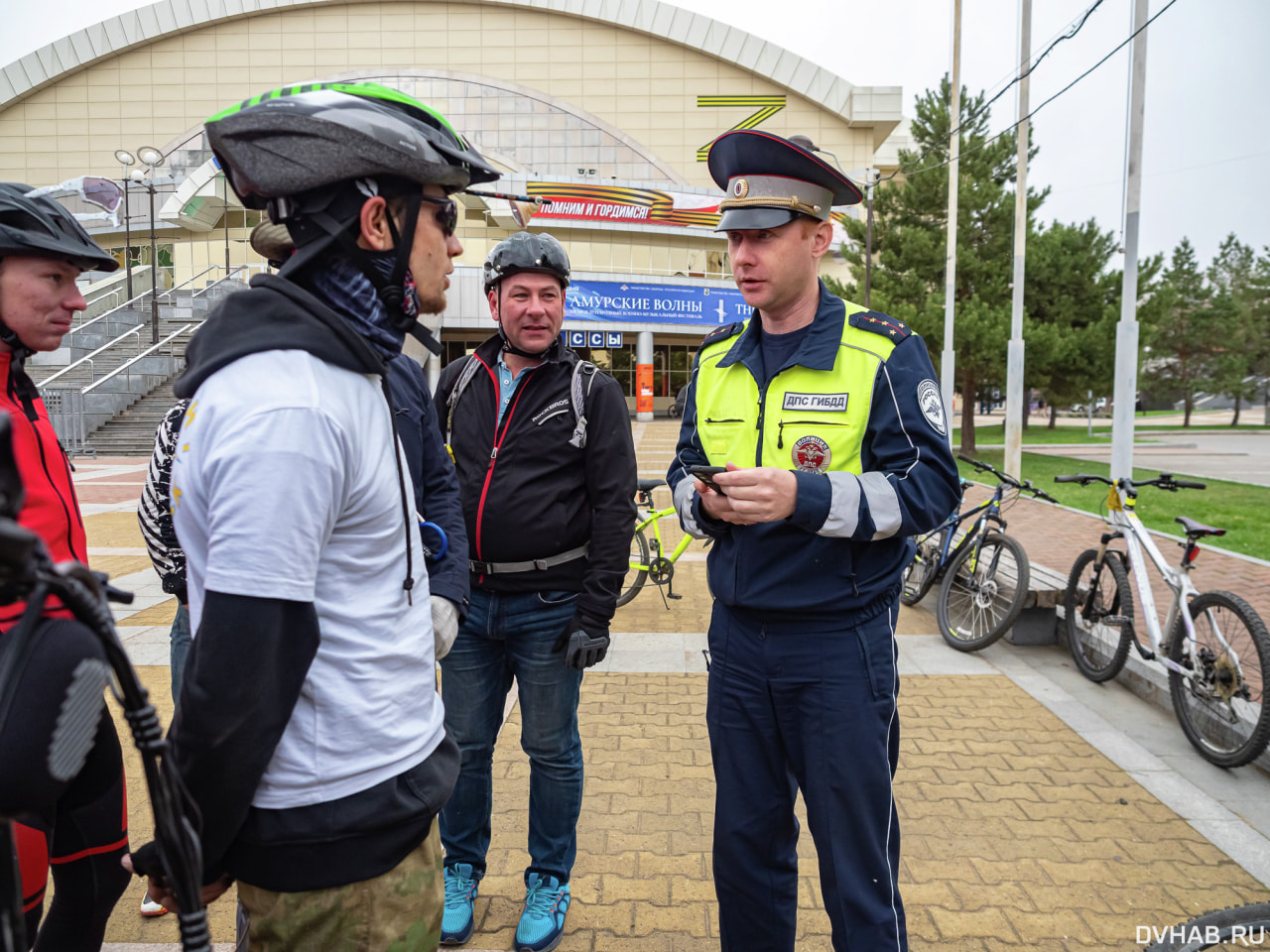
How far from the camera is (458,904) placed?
9.32 ft

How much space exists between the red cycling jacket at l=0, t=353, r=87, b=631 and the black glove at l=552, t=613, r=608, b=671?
4.64 feet

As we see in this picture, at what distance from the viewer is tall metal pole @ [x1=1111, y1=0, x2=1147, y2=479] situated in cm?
732

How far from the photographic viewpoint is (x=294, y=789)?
1327 millimetres

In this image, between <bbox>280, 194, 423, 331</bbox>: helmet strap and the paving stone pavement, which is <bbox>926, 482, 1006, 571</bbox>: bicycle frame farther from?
<bbox>280, 194, 423, 331</bbox>: helmet strap

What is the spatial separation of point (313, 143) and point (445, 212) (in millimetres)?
267

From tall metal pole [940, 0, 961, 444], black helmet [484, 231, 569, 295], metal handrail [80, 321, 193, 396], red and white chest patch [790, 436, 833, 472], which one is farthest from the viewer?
metal handrail [80, 321, 193, 396]

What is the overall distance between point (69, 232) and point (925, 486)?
7.62ft

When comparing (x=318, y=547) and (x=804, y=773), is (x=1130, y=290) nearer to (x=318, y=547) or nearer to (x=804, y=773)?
(x=804, y=773)

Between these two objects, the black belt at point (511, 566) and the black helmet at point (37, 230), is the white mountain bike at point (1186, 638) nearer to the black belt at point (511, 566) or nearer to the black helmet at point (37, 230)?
the black belt at point (511, 566)

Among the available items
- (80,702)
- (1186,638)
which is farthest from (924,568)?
(80,702)

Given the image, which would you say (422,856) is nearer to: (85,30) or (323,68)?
(323,68)

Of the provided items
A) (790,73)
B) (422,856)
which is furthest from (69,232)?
(790,73)

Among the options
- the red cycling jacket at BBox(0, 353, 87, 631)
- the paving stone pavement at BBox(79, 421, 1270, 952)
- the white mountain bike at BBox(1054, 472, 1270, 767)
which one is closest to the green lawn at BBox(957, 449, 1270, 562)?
the white mountain bike at BBox(1054, 472, 1270, 767)

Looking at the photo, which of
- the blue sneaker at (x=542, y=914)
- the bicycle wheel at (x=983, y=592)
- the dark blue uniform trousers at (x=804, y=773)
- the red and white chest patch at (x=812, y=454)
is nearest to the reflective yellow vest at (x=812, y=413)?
the red and white chest patch at (x=812, y=454)
